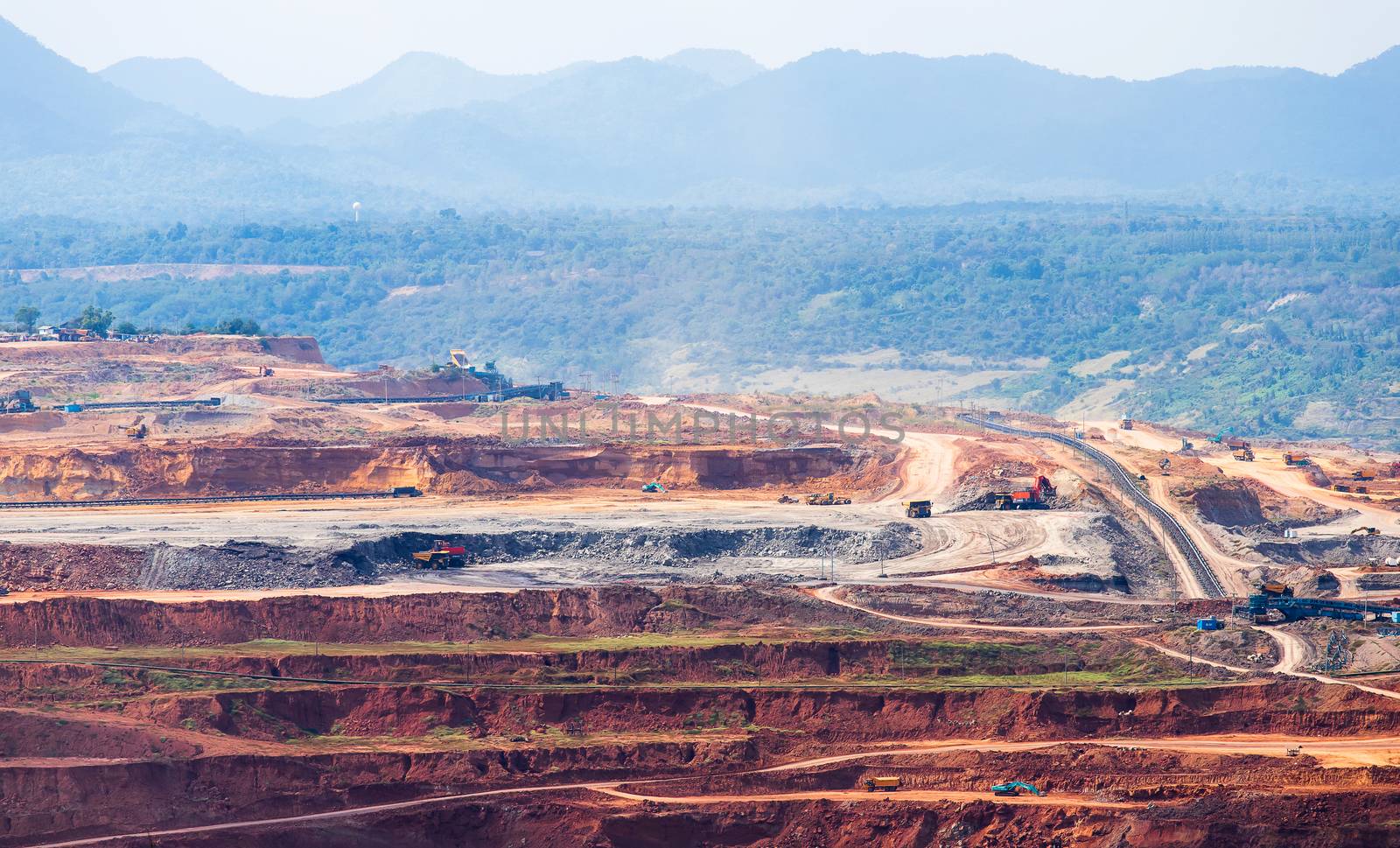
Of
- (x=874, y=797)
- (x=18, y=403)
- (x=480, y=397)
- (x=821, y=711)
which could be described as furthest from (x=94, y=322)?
(x=874, y=797)

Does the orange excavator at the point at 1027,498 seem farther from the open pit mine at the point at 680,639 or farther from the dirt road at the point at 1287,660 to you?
the dirt road at the point at 1287,660

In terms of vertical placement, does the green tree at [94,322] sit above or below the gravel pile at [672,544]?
above

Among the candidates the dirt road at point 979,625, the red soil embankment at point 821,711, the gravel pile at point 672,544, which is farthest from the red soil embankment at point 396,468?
the red soil embankment at point 821,711

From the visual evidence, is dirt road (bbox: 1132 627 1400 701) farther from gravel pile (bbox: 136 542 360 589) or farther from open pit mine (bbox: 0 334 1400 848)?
gravel pile (bbox: 136 542 360 589)

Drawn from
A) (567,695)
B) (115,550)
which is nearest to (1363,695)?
(567,695)

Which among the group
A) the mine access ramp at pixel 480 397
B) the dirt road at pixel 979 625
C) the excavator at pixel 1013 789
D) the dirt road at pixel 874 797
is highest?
the excavator at pixel 1013 789

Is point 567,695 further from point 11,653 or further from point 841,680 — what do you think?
point 11,653
